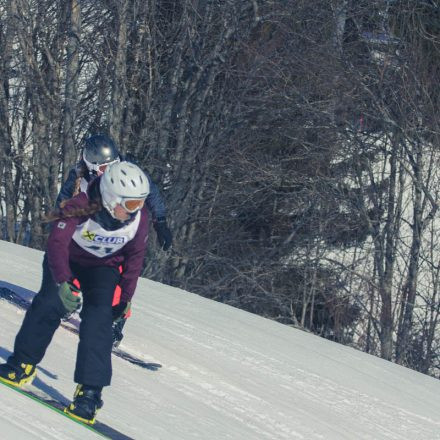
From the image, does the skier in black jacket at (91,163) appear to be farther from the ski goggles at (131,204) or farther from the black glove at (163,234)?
the ski goggles at (131,204)

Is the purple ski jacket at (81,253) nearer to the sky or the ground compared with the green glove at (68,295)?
nearer to the sky

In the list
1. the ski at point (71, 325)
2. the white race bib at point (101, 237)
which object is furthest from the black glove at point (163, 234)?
the white race bib at point (101, 237)

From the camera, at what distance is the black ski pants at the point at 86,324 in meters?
4.92

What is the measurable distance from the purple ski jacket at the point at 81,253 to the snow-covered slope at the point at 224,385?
0.68m

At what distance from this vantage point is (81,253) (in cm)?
504

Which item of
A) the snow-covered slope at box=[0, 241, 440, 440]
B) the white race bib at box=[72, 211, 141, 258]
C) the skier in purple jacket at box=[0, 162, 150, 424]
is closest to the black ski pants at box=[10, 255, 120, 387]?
the skier in purple jacket at box=[0, 162, 150, 424]

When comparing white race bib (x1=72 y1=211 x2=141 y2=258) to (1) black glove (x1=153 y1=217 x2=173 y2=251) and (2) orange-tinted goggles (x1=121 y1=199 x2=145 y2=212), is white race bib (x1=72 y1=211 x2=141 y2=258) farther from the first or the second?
(1) black glove (x1=153 y1=217 x2=173 y2=251)

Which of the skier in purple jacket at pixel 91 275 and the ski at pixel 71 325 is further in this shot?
the ski at pixel 71 325

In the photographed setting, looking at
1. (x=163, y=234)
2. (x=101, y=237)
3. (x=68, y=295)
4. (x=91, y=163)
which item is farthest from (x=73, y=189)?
(x=68, y=295)

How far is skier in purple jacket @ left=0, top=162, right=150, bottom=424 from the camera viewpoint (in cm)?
481

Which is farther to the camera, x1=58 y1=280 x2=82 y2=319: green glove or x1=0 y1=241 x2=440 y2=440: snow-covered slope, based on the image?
x1=0 y1=241 x2=440 y2=440: snow-covered slope

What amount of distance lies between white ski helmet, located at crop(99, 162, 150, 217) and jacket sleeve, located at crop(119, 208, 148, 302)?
230 millimetres

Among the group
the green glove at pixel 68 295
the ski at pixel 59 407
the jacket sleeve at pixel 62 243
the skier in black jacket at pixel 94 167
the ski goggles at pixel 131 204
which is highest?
the skier in black jacket at pixel 94 167

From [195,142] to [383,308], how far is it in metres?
5.14
